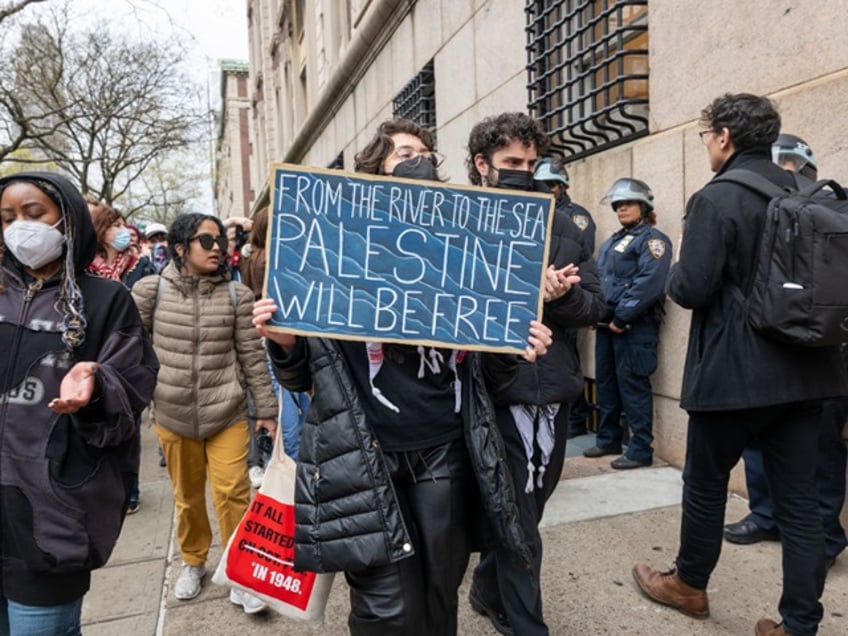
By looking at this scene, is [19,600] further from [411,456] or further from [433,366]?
[433,366]

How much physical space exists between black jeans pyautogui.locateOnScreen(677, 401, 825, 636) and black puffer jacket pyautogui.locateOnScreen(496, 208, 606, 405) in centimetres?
61

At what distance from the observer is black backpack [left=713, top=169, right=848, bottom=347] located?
2217mm

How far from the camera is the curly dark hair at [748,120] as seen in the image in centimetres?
257

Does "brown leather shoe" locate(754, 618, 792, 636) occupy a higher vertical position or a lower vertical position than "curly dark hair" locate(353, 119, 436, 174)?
lower

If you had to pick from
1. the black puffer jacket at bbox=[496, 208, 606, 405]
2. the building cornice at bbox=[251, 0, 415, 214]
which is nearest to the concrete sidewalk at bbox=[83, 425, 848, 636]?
the black puffer jacket at bbox=[496, 208, 606, 405]

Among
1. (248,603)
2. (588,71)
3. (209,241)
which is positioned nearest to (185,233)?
(209,241)

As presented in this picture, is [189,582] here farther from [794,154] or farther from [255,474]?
[794,154]

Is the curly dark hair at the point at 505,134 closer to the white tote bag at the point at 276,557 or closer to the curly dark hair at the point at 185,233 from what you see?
the white tote bag at the point at 276,557

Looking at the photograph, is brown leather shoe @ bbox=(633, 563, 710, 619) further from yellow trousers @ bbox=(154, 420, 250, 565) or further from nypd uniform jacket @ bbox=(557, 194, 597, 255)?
nypd uniform jacket @ bbox=(557, 194, 597, 255)

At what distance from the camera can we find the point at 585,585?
3188mm

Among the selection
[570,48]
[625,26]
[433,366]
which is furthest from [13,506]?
[570,48]

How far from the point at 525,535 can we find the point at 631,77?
3.76 metres

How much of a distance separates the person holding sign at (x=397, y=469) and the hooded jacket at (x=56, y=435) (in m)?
0.49

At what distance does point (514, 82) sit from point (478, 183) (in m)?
4.55
